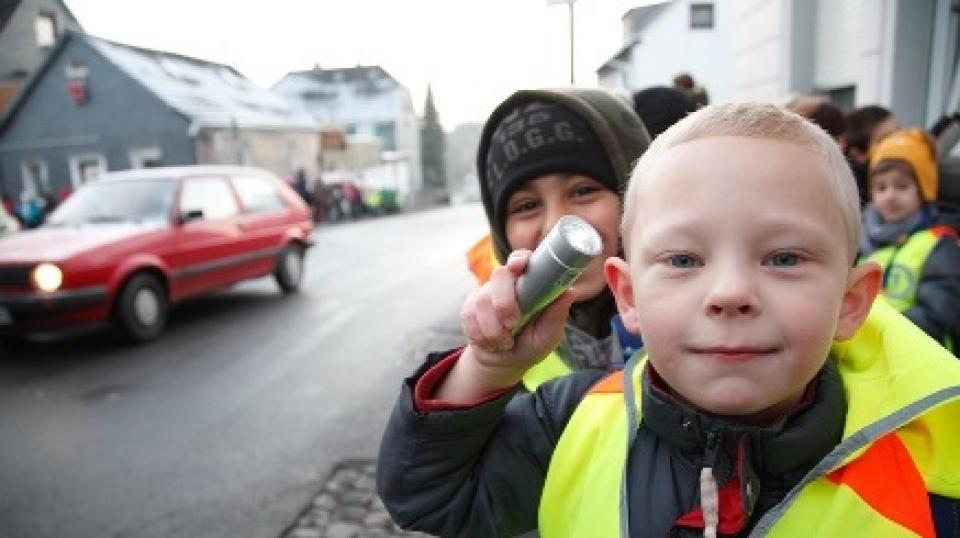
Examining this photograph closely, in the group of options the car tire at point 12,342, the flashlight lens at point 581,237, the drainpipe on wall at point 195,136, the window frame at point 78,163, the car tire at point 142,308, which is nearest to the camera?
the flashlight lens at point 581,237

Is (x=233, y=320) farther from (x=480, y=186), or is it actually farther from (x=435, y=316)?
(x=480, y=186)

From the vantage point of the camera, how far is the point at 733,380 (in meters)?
0.98

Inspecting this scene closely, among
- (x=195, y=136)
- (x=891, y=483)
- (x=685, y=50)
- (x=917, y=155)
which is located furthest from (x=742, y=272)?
(x=195, y=136)

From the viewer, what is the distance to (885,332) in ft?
3.79

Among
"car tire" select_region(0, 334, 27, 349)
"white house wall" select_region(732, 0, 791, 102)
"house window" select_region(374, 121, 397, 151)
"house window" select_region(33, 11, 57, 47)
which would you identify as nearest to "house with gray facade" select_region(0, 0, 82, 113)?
"house window" select_region(33, 11, 57, 47)

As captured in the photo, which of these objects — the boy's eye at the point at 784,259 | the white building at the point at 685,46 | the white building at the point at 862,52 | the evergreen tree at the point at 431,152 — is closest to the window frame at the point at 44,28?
the boy's eye at the point at 784,259

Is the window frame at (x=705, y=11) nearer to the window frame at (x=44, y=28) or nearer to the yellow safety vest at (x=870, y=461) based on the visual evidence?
the window frame at (x=44, y=28)

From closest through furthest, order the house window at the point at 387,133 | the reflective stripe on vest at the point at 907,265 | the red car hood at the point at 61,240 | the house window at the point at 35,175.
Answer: the reflective stripe on vest at the point at 907,265 → the red car hood at the point at 61,240 → the house window at the point at 35,175 → the house window at the point at 387,133

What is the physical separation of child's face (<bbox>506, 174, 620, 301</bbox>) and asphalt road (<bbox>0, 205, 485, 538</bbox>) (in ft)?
7.99

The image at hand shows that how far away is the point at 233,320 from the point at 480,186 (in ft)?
23.0

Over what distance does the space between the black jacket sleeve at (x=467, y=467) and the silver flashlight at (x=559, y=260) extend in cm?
30

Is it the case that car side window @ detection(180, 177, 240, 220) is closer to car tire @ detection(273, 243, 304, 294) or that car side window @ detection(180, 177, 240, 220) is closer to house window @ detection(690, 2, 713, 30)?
car tire @ detection(273, 243, 304, 294)

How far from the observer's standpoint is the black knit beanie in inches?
64.6

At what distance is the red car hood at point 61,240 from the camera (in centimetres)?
639
